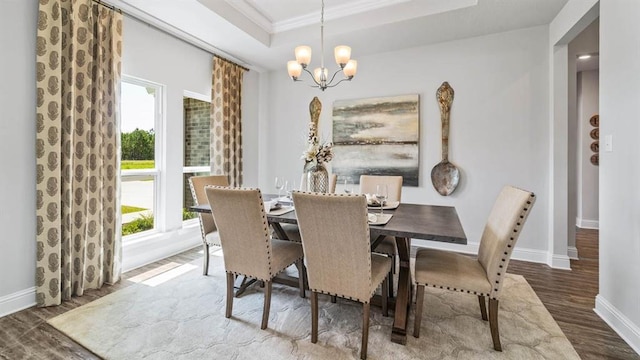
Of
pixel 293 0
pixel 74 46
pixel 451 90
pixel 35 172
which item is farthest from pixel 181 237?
pixel 451 90

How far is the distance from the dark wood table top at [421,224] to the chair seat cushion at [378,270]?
236mm

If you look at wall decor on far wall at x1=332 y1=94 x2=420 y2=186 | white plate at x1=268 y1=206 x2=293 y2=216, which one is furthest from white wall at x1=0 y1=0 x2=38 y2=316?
wall decor on far wall at x1=332 y1=94 x2=420 y2=186

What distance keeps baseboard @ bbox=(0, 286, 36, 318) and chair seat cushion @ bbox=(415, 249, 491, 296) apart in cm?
294

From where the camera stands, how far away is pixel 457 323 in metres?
2.07

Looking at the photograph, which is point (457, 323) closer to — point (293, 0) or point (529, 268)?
point (529, 268)

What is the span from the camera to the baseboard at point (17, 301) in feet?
7.13

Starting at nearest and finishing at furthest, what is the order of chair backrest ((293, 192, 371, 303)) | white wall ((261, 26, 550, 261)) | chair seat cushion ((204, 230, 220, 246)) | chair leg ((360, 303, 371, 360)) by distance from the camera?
1. chair backrest ((293, 192, 371, 303))
2. chair leg ((360, 303, 371, 360))
3. chair seat cushion ((204, 230, 220, 246))
4. white wall ((261, 26, 550, 261))

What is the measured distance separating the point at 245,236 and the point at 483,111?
10.6 feet

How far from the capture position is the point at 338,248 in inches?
66.0

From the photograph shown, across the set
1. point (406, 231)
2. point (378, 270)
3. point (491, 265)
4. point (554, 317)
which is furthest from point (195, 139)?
point (554, 317)

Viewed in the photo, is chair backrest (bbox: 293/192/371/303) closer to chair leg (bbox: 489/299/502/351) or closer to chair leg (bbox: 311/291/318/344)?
chair leg (bbox: 311/291/318/344)

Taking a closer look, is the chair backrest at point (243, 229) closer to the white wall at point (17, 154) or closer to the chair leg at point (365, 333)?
the chair leg at point (365, 333)

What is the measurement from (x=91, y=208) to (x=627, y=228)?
411 cm

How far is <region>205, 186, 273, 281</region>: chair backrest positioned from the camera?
1853 millimetres
